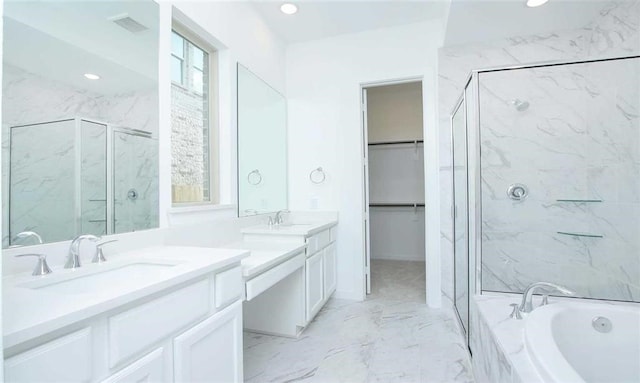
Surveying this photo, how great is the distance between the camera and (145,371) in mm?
998

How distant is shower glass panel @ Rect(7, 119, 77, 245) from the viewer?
116 cm

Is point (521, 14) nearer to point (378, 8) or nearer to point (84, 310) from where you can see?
point (378, 8)

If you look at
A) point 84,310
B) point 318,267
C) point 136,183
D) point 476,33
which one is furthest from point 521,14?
point 84,310

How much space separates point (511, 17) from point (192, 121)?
255 cm

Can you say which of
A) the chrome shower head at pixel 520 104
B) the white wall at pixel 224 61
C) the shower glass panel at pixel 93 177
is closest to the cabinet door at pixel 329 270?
the white wall at pixel 224 61

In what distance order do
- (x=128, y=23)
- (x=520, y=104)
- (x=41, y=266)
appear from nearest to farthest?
1. (x=41, y=266)
2. (x=128, y=23)
3. (x=520, y=104)

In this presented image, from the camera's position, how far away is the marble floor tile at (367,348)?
1.87 metres

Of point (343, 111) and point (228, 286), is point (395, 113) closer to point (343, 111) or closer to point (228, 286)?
point (343, 111)

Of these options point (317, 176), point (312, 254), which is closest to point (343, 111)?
point (317, 176)

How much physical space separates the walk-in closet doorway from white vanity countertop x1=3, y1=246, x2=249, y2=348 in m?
3.56

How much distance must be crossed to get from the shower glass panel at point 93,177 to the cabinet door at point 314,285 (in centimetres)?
141

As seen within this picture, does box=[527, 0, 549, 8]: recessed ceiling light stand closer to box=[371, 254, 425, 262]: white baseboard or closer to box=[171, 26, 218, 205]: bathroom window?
box=[171, 26, 218, 205]: bathroom window

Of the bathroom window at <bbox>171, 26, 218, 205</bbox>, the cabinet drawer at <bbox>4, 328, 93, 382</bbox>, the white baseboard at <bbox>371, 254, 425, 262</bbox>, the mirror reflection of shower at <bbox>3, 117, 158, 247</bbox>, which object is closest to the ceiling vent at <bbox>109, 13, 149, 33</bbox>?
the bathroom window at <bbox>171, 26, 218, 205</bbox>

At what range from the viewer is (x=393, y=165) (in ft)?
16.0
